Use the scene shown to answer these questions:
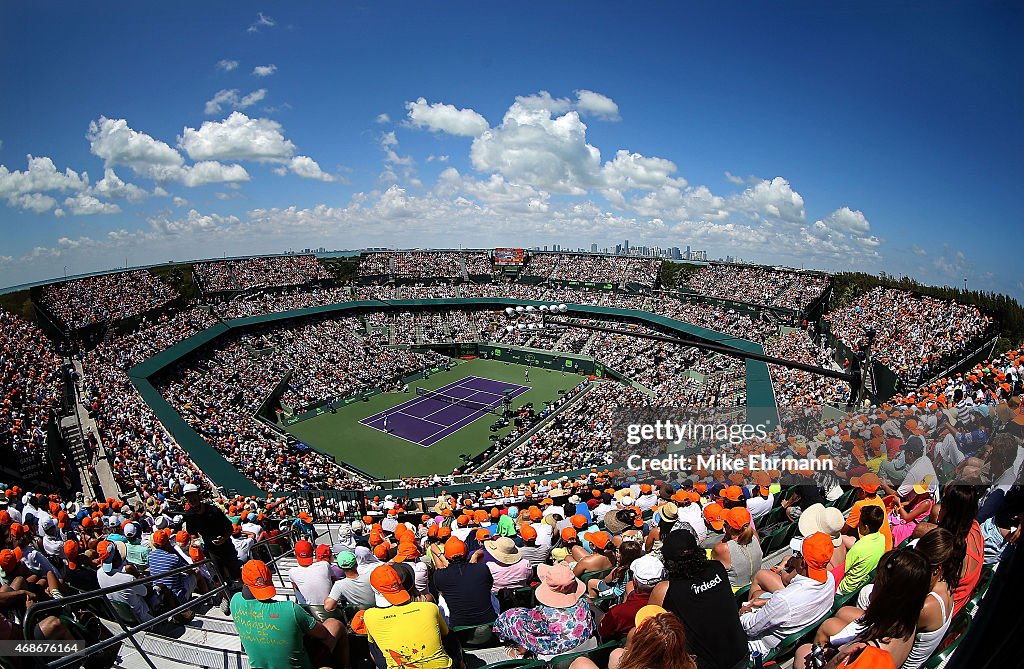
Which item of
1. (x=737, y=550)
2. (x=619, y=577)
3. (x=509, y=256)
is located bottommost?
(x=619, y=577)

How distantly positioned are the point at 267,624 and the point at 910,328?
3449 cm

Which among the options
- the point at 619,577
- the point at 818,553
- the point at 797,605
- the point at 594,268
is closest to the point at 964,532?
the point at 818,553

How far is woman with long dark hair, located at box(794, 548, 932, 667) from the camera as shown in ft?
9.73

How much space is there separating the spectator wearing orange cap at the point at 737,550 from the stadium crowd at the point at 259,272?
51.9 metres

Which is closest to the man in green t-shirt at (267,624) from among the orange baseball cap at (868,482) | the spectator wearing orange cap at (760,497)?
the spectator wearing orange cap at (760,497)

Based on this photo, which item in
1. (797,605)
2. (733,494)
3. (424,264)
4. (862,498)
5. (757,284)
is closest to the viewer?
(797,605)

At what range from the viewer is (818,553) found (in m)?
4.07

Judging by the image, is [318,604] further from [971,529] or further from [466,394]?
[466,394]

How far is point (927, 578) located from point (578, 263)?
6187 cm

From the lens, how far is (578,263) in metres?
63.6

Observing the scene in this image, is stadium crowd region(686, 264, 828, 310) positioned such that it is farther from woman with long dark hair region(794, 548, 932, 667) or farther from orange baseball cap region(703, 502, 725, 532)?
woman with long dark hair region(794, 548, 932, 667)

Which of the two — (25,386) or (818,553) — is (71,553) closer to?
(818,553)

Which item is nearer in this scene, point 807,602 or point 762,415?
point 807,602

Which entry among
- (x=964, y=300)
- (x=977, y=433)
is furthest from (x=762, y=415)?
(x=964, y=300)
